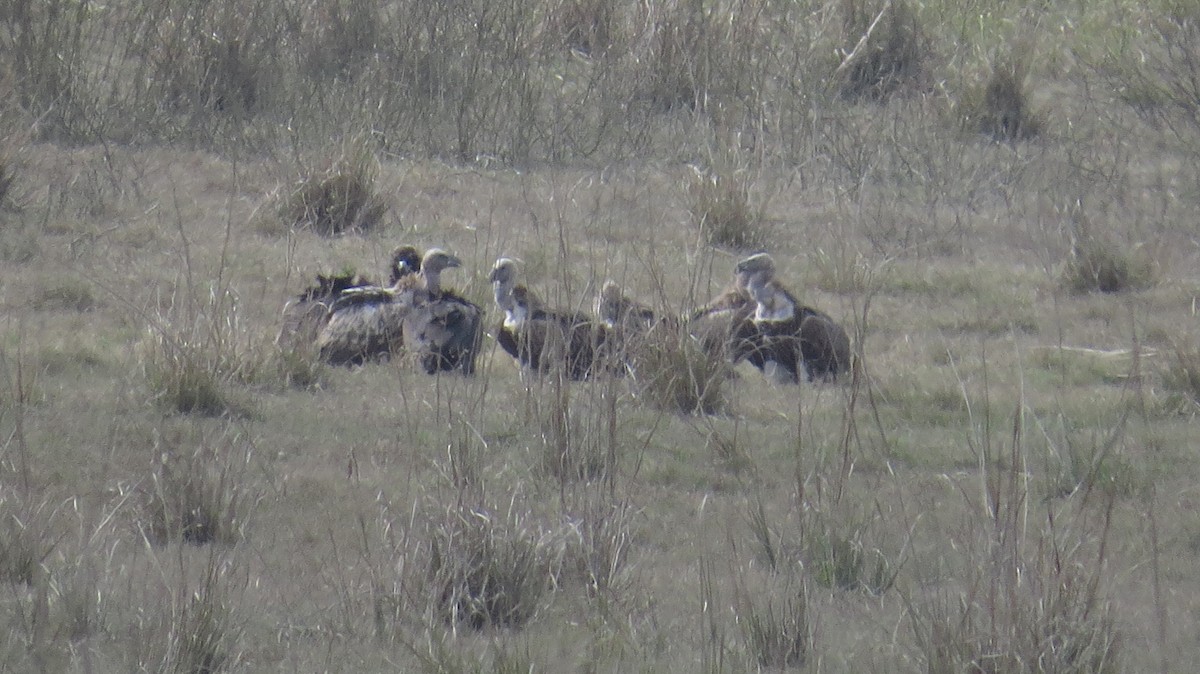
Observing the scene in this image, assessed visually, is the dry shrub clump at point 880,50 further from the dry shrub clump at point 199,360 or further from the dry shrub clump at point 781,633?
the dry shrub clump at point 781,633

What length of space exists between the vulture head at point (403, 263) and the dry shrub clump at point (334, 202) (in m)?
1.60

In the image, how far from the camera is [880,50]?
1589 cm

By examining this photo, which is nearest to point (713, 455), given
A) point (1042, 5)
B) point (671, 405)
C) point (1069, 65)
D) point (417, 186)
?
point (671, 405)

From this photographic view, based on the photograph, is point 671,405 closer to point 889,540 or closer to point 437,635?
point 889,540

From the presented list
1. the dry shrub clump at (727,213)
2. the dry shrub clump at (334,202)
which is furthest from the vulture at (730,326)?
the dry shrub clump at (334,202)

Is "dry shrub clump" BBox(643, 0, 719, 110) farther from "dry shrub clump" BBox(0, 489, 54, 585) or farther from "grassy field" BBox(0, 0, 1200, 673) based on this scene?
"dry shrub clump" BBox(0, 489, 54, 585)

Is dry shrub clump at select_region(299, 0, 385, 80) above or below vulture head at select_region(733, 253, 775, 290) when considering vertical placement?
above

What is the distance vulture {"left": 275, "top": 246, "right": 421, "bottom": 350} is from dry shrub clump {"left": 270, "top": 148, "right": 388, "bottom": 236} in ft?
5.63

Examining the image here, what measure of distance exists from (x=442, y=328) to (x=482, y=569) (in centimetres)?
331

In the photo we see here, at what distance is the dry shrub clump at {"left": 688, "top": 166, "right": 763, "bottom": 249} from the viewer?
1109 cm

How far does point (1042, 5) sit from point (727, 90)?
232 inches

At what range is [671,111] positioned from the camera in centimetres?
1468

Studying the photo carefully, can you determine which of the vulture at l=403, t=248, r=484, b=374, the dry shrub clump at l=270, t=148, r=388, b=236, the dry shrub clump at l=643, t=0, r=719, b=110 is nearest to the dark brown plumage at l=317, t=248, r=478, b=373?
the vulture at l=403, t=248, r=484, b=374

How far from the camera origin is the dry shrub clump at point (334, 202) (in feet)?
36.0
